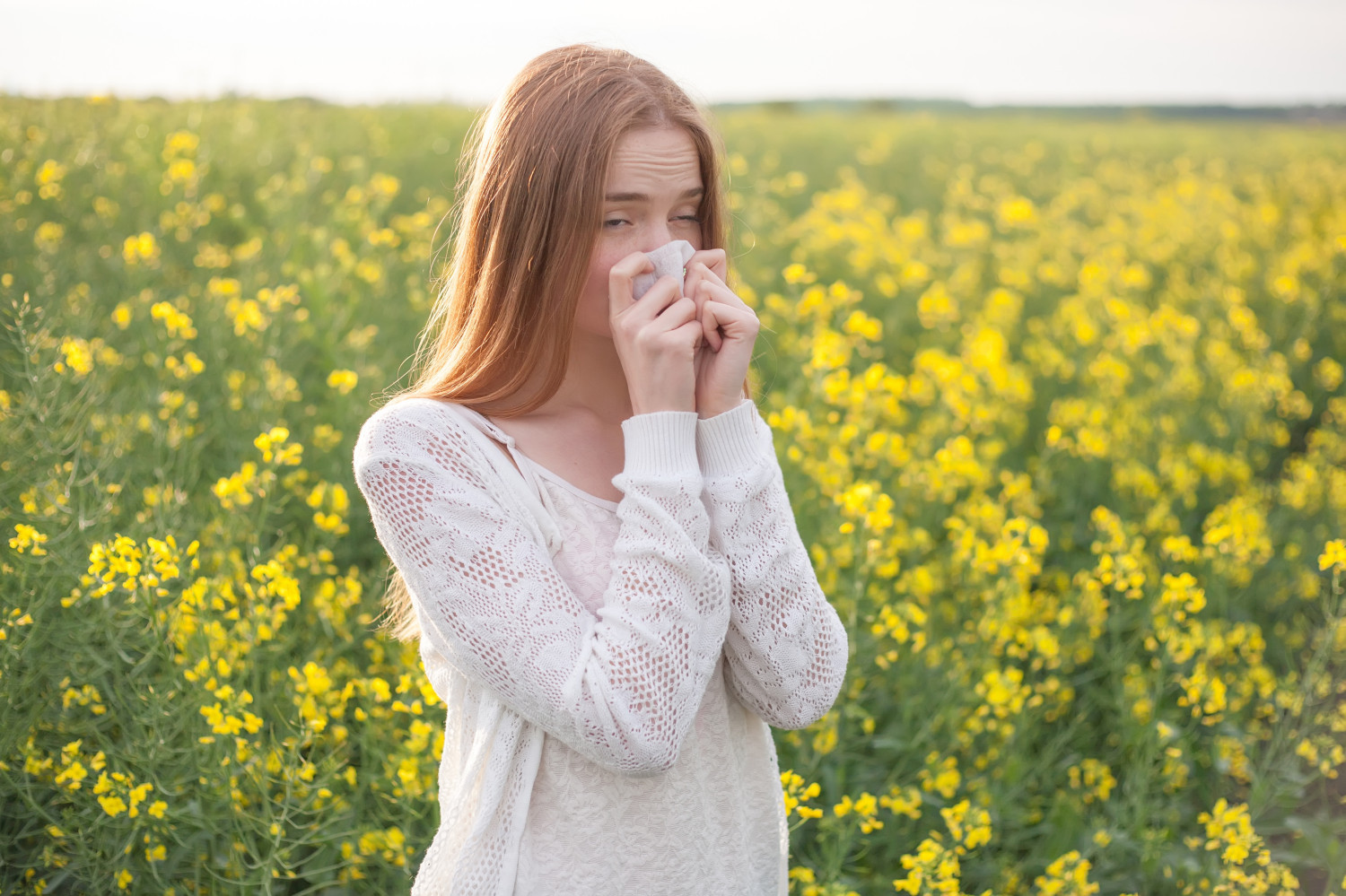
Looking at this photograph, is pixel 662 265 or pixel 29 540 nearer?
pixel 662 265

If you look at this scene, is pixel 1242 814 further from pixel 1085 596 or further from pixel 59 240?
pixel 59 240

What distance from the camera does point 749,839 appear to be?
54.9 inches

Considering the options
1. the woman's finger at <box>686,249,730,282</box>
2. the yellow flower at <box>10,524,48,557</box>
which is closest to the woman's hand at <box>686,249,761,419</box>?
the woman's finger at <box>686,249,730,282</box>

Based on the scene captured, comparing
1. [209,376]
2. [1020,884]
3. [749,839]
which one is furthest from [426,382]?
[209,376]

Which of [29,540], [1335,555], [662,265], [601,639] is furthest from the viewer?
[1335,555]

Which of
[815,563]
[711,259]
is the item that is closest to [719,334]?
[711,259]

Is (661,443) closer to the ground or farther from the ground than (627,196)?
closer to the ground

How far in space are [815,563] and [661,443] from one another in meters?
1.34

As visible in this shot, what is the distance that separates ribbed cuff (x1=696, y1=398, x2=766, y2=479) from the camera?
1232mm

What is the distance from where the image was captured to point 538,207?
Answer: 3.97 ft

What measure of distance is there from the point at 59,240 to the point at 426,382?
3489mm

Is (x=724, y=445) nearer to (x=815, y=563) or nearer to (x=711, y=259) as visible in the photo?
(x=711, y=259)

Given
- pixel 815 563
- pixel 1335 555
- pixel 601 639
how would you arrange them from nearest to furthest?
1. pixel 601 639
2. pixel 1335 555
3. pixel 815 563

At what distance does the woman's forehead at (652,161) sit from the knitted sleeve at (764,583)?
0.94 feet
